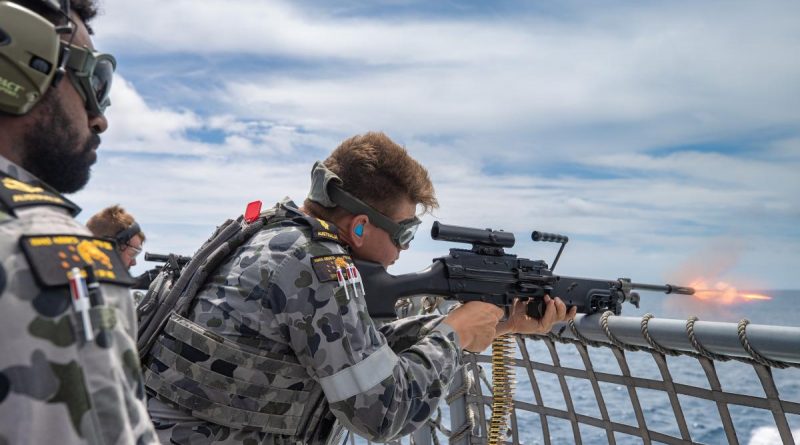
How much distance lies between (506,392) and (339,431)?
1361 millimetres

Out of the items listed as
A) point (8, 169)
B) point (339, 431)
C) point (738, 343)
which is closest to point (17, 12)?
Answer: point (8, 169)

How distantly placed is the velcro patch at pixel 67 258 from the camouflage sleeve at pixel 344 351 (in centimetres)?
140

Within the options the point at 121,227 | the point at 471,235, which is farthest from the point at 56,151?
the point at 121,227

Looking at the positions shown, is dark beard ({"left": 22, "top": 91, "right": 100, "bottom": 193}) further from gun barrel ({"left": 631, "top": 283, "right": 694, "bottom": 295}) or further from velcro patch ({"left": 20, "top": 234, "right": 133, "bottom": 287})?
gun barrel ({"left": 631, "top": 283, "right": 694, "bottom": 295})

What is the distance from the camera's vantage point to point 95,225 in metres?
6.87

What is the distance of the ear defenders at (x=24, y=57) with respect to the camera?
144cm

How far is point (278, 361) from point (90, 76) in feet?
4.85

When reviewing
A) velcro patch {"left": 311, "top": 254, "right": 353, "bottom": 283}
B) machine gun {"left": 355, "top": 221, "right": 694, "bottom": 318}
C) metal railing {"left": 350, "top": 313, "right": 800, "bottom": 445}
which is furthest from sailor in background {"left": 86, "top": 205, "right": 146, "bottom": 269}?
velcro patch {"left": 311, "top": 254, "right": 353, "bottom": 283}

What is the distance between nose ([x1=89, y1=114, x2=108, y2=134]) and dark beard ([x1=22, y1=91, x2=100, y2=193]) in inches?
4.3

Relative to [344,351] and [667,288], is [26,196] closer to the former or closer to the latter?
[344,351]

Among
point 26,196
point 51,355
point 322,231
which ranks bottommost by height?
point 51,355

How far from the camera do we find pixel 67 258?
4.21 ft

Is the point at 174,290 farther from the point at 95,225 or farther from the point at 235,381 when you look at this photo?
the point at 95,225

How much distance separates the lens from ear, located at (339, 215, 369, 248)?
10.9ft
